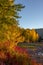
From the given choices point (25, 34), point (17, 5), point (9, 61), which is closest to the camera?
point (9, 61)

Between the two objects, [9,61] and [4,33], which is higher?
[4,33]

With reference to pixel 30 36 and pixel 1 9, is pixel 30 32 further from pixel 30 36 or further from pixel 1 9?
pixel 1 9

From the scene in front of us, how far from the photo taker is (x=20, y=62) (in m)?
15.2

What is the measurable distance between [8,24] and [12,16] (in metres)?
1.79

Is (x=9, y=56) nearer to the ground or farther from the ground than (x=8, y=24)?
nearer to the ground

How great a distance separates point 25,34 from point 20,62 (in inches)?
2480

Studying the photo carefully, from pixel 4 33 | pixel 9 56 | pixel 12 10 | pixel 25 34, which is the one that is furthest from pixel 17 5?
pixel 25 34

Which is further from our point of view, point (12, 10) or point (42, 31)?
point (42, 31)

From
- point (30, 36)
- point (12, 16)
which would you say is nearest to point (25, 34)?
point (30, 36)

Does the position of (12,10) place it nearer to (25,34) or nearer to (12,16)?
(12,16)

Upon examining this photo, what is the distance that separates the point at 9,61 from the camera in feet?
49.4

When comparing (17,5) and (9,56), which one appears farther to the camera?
(17,5)

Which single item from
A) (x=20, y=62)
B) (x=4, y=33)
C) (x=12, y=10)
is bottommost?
(x=20, y=62)

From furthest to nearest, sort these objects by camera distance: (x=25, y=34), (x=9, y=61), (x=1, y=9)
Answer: (x=25, y=34)
(x=1, y=9)
(x=9, y=61)
